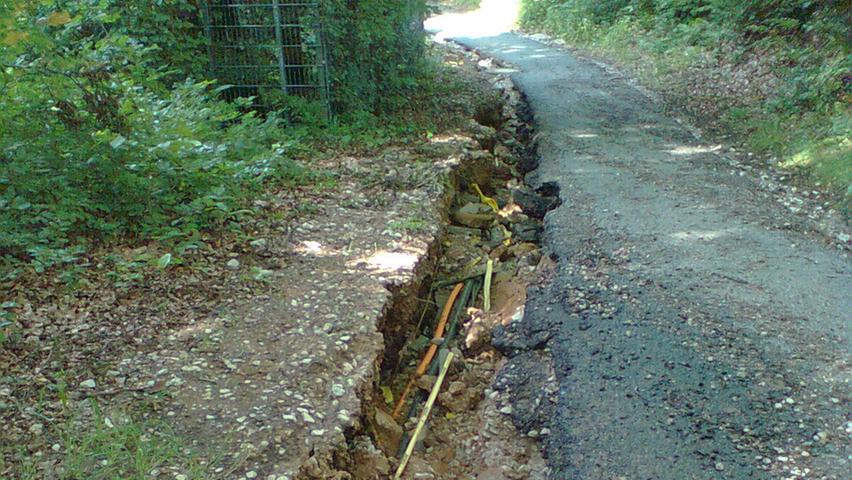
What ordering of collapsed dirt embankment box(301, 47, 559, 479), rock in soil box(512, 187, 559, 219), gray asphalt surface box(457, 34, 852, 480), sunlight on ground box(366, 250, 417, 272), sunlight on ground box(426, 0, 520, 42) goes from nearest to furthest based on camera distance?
gray asphalt surface box(457, 34, 852, 480) < collapsed dirt embankment box(301, 47, 559, 479) < sunlight on ground box(366, 250, 417, 272) < rock in soil box(512, 187, 559, 219) < sunlight on ground box(426, 0, 520, 42)

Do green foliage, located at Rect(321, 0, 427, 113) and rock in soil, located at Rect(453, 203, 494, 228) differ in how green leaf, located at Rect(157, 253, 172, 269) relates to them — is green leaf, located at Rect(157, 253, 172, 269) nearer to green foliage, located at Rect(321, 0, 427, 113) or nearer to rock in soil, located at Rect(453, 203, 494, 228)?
rock in soil, located at Rect(453, 203, 494, 228)

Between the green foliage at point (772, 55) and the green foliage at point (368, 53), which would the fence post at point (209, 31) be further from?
the green foliage at point (772, 55)

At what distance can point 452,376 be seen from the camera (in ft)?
15.9

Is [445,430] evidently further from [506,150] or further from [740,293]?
[506,150]

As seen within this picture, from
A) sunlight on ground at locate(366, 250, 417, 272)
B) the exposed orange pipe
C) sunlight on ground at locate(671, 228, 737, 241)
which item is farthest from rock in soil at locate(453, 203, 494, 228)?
sunlight on ground at locate(671, 228, 737, 241)

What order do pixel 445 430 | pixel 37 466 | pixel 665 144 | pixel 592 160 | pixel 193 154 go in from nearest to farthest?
pixel 37 466 < pixel 445 430 < pixel 193 154 < pixel 592 160 < pixel 665 144

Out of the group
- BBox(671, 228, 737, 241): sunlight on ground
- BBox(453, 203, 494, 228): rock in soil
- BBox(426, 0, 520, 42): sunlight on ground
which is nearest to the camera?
BBox(671, 228, 737, 241): sunlight on ground

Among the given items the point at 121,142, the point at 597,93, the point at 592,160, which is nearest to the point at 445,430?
the point at 121,142

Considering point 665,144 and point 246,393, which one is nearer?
point 246,393

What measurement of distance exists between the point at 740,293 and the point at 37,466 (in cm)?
418

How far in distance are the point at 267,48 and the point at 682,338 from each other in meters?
6.02

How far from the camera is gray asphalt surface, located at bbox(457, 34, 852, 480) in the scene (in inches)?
137

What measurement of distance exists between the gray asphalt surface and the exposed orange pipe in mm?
548

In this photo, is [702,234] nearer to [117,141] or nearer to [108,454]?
[117,141]
